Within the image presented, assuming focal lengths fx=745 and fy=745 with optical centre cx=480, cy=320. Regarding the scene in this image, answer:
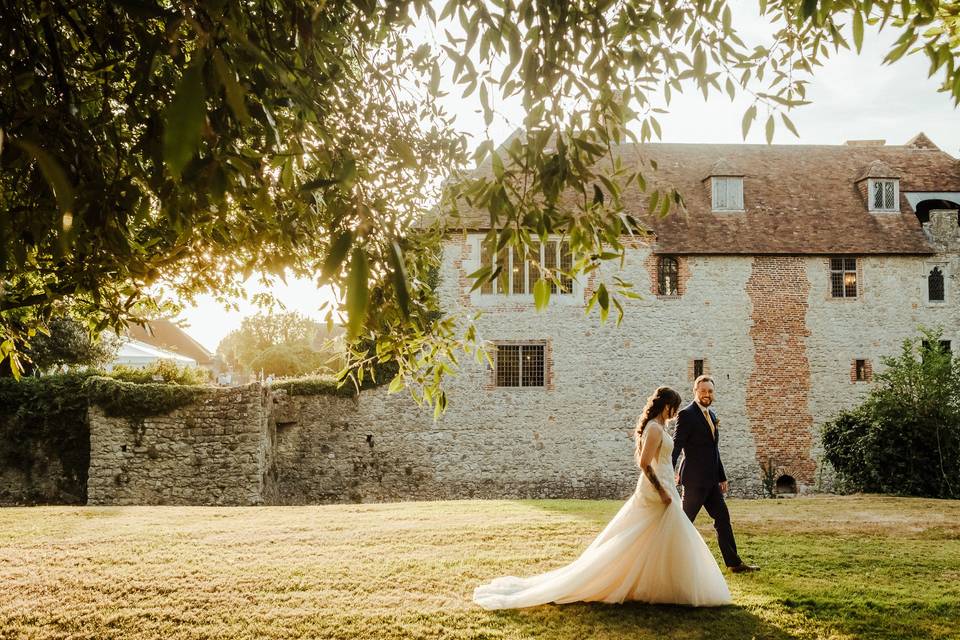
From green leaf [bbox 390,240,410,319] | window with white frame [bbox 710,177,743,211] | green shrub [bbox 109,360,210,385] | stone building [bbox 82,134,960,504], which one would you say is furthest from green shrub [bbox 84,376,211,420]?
green leaf [bbox 390,240,410,319]

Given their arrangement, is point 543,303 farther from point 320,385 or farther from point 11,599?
point 320,385

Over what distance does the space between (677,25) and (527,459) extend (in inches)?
645

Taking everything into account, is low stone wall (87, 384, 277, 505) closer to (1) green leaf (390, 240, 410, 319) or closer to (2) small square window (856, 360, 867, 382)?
(2) small square window (856, 360, 867, 382)

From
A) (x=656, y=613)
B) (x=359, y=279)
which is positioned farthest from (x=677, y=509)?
(x=359, y=279)

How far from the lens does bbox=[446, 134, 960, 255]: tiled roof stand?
800 inches

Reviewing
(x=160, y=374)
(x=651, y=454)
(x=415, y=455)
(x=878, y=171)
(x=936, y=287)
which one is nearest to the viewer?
(x=651, y=454)

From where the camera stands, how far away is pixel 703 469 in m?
7.04

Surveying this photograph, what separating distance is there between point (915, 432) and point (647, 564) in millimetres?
12344

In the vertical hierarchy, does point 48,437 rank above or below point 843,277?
below

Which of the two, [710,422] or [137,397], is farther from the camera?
[137,397]

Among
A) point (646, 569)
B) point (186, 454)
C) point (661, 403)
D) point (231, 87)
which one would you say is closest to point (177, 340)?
point (186, 454)

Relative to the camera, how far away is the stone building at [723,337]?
19.5 metres

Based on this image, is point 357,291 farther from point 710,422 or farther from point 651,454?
point 710,422

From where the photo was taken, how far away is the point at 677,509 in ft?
19.6
